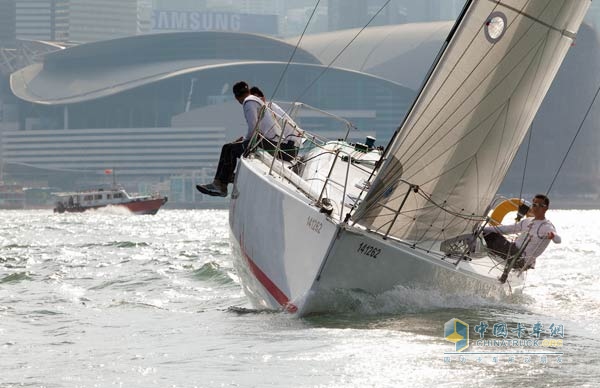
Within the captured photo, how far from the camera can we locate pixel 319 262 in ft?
23.4

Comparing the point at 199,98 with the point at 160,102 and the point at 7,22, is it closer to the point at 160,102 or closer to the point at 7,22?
the point at 160,102

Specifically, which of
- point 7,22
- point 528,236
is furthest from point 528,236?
point 7,22

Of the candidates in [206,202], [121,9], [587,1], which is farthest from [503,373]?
[121,9]

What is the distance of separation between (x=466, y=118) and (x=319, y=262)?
1421 mm

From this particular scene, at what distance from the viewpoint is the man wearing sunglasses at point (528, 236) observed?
8633mm

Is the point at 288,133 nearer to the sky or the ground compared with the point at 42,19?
nearer to the sky

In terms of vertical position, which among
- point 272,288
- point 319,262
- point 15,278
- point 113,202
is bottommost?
point 113,202

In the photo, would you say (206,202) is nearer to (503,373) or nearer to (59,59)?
(59,59)

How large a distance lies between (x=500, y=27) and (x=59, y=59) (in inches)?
4240

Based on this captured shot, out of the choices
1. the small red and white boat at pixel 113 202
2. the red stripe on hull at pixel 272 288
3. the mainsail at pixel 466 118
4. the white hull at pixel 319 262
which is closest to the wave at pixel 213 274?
the red stripe on hull at pixel 272 288

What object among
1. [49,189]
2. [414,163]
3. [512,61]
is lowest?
[49,189]

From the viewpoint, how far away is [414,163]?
25.3 feet

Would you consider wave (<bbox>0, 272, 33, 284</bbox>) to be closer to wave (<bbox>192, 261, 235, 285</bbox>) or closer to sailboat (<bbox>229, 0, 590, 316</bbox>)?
wave (<bbox>192, 261, 235, 285</bbox>)

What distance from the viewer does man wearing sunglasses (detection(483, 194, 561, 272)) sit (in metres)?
8.63
